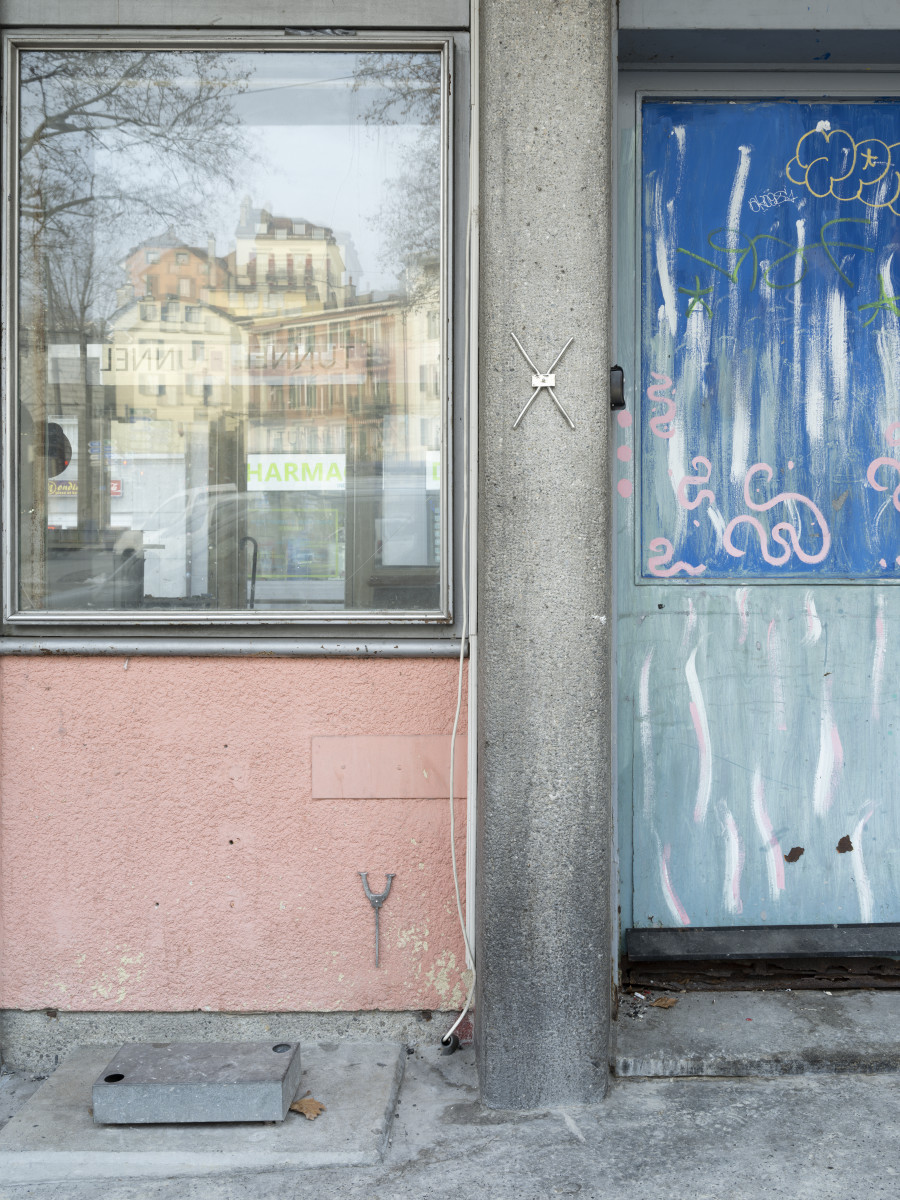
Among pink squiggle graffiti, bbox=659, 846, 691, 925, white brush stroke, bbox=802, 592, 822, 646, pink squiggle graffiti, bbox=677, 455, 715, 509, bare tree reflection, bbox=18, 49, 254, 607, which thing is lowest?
pink squiggle graffiti, bbox=659, 846, 691, 925

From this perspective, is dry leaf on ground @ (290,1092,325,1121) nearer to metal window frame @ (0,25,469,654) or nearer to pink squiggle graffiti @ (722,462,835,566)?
metal window frame @ (0,25,469,654)

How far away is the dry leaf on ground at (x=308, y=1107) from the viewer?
2857 mm

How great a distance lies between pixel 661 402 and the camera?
3.52 m

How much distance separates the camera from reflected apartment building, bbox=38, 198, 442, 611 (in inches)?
132

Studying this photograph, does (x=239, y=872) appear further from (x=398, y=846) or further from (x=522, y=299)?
(x=522, y=299)

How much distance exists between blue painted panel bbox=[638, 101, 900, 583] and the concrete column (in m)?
0.68

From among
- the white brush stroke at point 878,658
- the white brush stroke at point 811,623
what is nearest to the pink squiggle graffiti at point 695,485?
the white brush stroke at point 811,623

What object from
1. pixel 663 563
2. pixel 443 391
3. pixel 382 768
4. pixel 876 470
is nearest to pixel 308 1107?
pixel 382 768

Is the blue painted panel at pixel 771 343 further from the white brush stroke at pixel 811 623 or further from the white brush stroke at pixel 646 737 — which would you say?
the white brush stroke at pixel 646 737

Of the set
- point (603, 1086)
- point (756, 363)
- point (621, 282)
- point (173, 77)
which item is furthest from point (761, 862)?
point (173, 77)

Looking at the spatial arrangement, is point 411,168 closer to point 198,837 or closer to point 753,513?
point 753,513

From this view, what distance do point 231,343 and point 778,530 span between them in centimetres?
191

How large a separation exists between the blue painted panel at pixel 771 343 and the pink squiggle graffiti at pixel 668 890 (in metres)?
0.94

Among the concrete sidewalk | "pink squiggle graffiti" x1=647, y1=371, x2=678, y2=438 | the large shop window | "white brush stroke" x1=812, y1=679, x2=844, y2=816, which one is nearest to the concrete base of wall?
the concrete sidewalk
